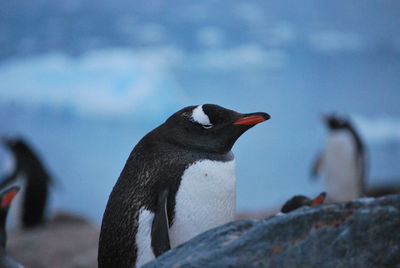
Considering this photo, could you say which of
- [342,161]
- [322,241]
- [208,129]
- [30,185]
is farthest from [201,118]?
[342,161]

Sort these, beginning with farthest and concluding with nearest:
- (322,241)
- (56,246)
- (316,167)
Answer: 1. (316,167)
2. (56,246)
3. (322,241)

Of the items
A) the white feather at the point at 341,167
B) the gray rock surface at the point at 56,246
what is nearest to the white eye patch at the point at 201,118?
the gray rock surface at the point at 56,246

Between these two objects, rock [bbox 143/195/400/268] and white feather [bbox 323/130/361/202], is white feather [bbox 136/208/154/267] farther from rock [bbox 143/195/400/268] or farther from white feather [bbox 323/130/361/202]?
white feather [bbox 323/130/361/202]

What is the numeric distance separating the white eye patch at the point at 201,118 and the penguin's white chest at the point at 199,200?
0.13 metres

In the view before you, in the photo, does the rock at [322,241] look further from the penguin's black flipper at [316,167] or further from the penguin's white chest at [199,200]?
the penguin's black flipper at [316,167]

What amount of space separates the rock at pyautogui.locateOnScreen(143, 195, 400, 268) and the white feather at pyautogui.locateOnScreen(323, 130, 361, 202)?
5424 mm

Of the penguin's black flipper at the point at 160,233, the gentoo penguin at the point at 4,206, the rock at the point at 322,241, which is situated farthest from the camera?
the gentoo penguin at the point at 4,206

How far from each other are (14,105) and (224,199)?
15.3ft

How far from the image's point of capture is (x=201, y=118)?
182 centimetres

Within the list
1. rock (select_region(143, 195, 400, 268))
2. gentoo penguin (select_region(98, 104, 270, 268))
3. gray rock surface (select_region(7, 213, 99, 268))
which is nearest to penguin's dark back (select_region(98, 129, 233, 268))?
gentoo penguin (select_region(98, 104, 270, 268))

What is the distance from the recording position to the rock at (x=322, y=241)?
3.52 feet

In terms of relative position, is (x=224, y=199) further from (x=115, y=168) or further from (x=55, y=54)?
(x=55, y=54)

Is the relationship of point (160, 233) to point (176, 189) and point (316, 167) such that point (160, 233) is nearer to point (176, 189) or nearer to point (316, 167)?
point (176, 189)

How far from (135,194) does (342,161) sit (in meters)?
5.11
